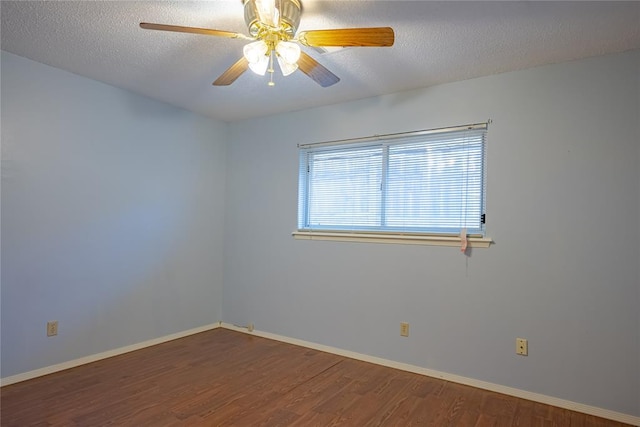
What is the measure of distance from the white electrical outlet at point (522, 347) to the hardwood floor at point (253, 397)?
Answer: 312mm

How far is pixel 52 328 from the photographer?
2781 millimetres

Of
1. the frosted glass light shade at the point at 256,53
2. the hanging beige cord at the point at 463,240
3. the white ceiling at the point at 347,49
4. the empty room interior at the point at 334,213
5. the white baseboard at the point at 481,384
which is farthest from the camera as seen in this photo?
the hanging beige cord at the point at 463,240

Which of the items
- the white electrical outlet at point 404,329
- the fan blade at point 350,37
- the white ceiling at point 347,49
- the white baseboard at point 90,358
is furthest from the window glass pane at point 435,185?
the white baseboard at point 90,358

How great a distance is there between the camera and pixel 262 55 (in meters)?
1.81

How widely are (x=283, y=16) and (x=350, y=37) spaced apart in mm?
342

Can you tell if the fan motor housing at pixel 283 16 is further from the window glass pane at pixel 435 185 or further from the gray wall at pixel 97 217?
the gray wall at pixel 97 217

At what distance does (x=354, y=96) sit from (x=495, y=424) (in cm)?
262

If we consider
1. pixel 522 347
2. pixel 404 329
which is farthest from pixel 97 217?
pixel 522 347

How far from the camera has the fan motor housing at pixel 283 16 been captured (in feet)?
5.71

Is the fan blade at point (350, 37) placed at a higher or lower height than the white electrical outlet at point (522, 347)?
higher

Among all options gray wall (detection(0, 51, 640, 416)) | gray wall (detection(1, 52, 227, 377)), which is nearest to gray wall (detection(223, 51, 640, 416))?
gray wall (detection(0, 51, 640, 416))

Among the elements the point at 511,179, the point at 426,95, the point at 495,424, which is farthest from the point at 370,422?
the point at 426,95

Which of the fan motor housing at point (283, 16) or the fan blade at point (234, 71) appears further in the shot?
the fan blade at point (234, 71)

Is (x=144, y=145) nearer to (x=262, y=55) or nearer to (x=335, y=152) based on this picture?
(x=335, y=152)
